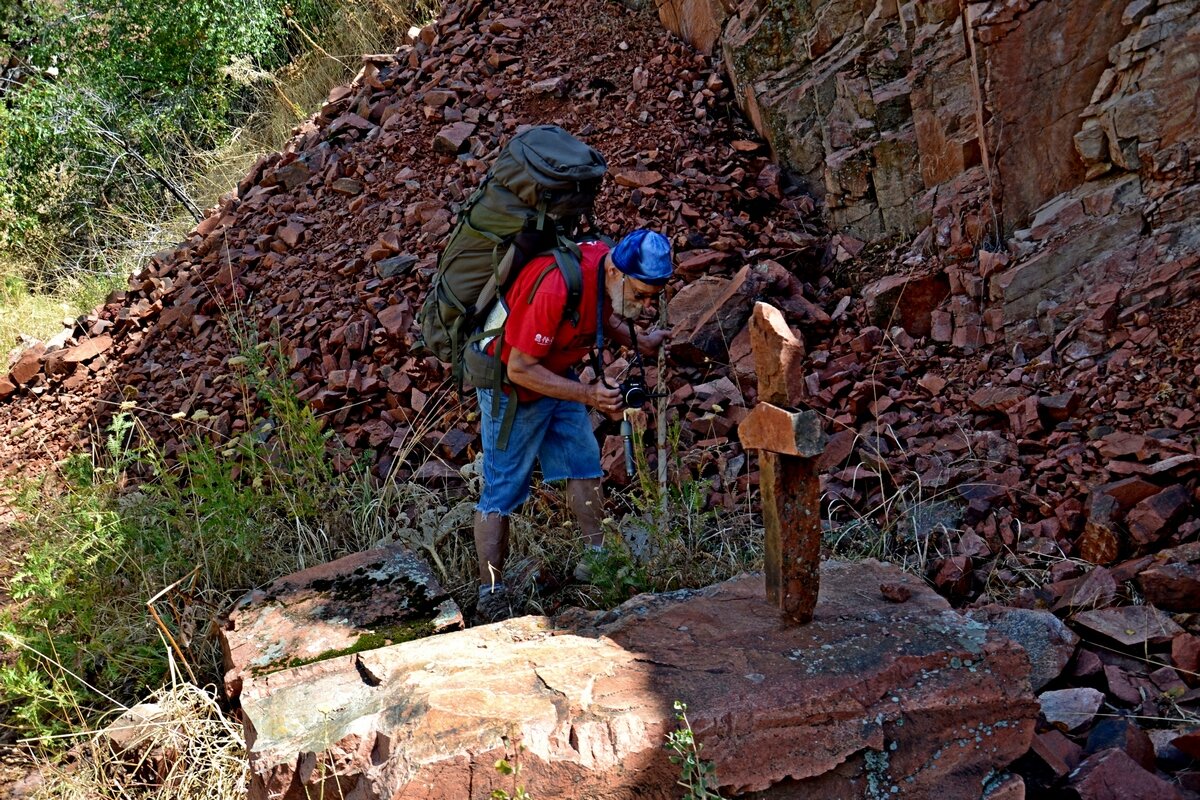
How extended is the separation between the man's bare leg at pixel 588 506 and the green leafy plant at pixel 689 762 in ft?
5.41

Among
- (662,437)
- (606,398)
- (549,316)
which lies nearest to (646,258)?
(549,316)

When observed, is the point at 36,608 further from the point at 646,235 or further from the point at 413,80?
the point at 413,80

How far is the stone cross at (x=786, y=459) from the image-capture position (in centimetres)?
258

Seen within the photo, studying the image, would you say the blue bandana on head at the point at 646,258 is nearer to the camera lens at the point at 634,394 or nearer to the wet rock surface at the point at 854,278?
the camera lens at the point at 634,394

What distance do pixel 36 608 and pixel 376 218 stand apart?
3377 mm

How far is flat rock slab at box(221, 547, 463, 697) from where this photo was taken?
10.9 ft

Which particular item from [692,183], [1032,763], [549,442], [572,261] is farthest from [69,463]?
[1032,763]

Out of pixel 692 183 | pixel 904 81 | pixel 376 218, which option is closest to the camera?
pixel 904 81

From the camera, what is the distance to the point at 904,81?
5527 mm

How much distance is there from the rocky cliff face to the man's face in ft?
6.57

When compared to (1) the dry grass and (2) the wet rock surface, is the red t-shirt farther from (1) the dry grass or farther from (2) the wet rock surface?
(1) the dry grass

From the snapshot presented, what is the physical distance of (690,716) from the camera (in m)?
2.49

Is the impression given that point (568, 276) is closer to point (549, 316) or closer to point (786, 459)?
point (549, 316)

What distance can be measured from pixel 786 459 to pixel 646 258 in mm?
977
